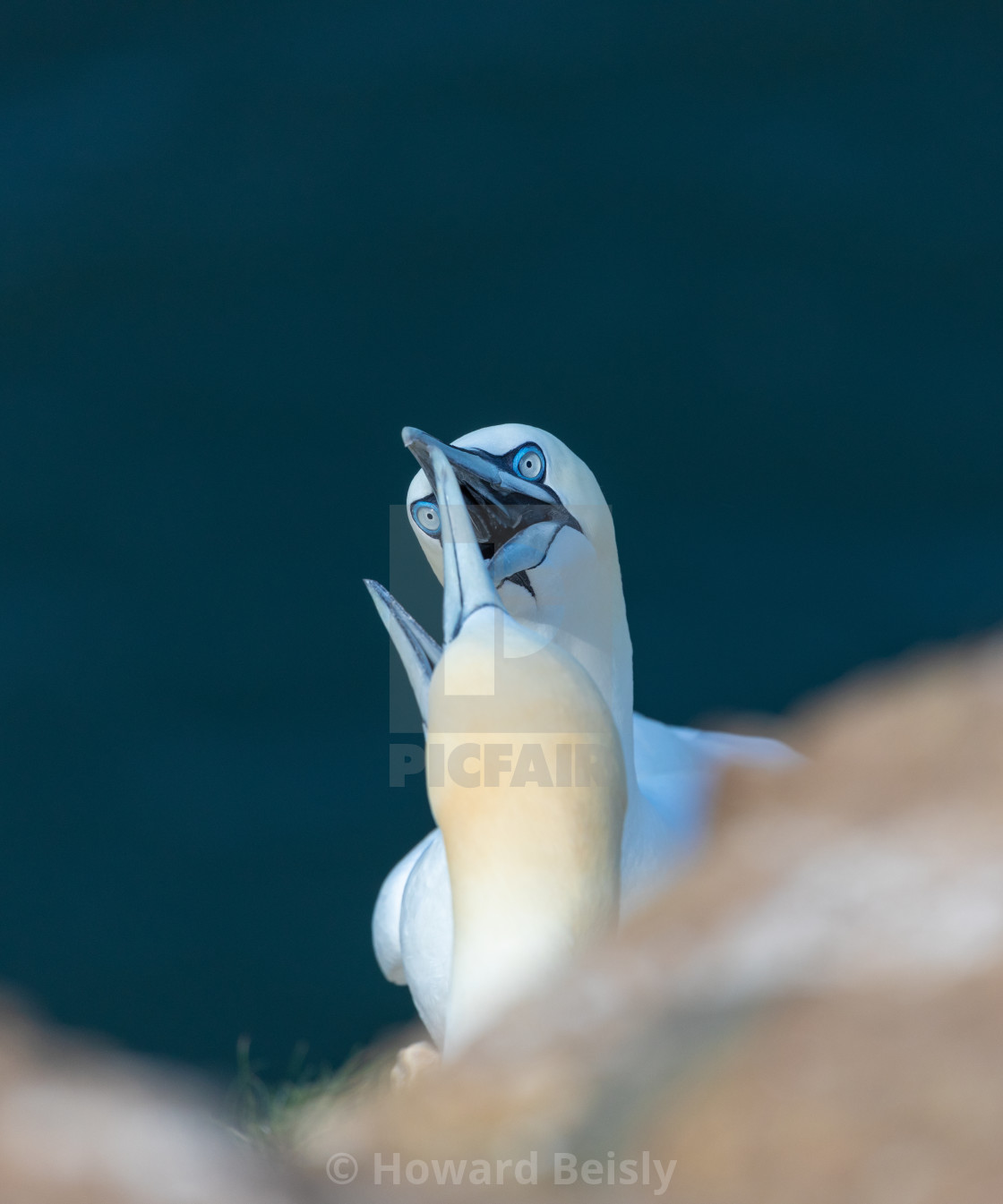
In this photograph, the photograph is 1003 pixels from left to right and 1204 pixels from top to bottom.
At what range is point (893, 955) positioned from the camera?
152 centimetres

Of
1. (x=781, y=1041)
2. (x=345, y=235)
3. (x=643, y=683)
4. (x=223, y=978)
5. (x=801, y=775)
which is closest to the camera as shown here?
(x=781, y=1041)

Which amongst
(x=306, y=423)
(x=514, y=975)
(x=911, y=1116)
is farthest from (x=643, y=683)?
(x=911, y=1116)

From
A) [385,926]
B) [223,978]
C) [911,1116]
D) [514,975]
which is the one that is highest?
[911,1116]

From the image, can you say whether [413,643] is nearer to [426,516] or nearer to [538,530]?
[426,516]

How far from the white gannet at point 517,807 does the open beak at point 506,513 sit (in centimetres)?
171

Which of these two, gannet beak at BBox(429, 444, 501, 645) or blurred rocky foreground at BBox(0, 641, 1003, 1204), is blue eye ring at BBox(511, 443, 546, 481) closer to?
gannet beak at BBox(429, 444, 501, 645)

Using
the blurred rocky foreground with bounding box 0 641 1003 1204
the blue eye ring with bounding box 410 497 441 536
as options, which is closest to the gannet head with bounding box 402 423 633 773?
the blue eye ring with bounding box 410 497 441 536

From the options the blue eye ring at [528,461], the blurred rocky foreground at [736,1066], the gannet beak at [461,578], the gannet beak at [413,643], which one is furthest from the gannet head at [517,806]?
the blue eye ring at [528,461]

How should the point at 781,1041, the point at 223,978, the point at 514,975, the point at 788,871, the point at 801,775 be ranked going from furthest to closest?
the point at 223,978, the point at 514,975, the point at 801,775, the point at 788,871, the point at 781,1041

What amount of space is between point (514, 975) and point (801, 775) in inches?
29.1

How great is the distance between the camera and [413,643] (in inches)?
151

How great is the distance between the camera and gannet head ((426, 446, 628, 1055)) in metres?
2.46

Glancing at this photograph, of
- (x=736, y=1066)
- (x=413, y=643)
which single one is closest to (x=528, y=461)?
(x=413, y=643)

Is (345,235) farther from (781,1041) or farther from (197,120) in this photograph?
(781,1041)
